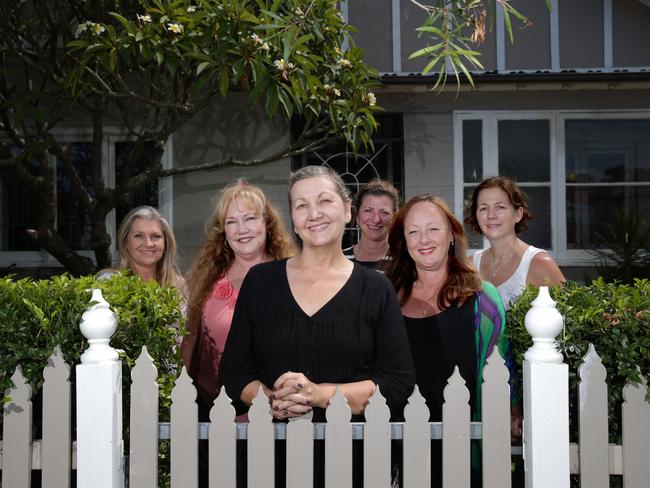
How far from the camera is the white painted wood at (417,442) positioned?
259 centimetres

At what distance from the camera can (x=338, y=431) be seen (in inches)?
102

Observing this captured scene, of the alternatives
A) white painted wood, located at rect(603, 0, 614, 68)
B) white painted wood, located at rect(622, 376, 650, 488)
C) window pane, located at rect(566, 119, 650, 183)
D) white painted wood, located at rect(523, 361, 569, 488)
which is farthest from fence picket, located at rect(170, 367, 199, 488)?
white painted wood, located at rect(603, 0, 614, 68)

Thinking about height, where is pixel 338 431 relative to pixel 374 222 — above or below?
below

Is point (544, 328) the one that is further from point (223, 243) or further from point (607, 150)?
point (607, 150)

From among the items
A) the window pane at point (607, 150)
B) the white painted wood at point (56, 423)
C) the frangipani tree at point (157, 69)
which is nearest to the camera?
the white painted wood at point (56, 423)

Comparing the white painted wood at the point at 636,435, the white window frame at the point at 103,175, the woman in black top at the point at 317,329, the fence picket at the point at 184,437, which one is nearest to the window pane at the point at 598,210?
the white window frame at the point at 103,175

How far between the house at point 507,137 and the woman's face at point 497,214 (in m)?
4.36

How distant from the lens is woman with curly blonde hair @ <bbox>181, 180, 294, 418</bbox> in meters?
3.36

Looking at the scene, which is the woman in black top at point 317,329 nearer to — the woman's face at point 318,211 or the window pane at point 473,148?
the woman's face at point 318,211

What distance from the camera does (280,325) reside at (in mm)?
2695

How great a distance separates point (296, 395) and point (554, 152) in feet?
22.8

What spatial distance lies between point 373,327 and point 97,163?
5.32m

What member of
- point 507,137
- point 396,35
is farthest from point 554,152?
point 396,35

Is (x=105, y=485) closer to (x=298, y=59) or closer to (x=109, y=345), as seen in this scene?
(x=109, y=345)
